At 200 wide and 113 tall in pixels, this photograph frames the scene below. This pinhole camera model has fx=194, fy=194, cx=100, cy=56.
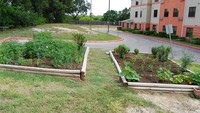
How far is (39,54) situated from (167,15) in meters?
27.5

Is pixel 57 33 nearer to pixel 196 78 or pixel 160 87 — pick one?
pixel 160 87

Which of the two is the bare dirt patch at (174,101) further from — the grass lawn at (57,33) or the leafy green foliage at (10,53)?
the grass lawn at (57,33)

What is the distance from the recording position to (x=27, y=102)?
14.1 feet

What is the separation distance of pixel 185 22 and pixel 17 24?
22.5 metres

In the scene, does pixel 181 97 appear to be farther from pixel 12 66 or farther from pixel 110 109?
pixel 12 66

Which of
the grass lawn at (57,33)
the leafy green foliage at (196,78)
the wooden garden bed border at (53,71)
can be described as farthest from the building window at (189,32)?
the wooden garden bed border at (53,71)

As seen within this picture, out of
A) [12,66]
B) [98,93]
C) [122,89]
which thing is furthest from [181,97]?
[12,66]

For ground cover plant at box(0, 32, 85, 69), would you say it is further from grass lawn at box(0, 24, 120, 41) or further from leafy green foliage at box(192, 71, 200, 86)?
grass lawn at box(0, 24, 120, 41)

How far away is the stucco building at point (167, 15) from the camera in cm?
2415

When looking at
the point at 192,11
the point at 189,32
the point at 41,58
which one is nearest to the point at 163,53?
the point at 41,58

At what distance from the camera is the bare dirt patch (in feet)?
16.3

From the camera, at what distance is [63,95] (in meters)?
4.82

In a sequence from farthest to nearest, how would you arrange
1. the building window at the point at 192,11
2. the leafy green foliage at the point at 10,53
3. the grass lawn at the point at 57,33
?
1. the building window at the point at 192,11
2. the grass lawn at the point at 57,33
3. the leafy green foliage at the point at 10,53

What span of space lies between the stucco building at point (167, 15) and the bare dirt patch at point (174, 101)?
792 inches
